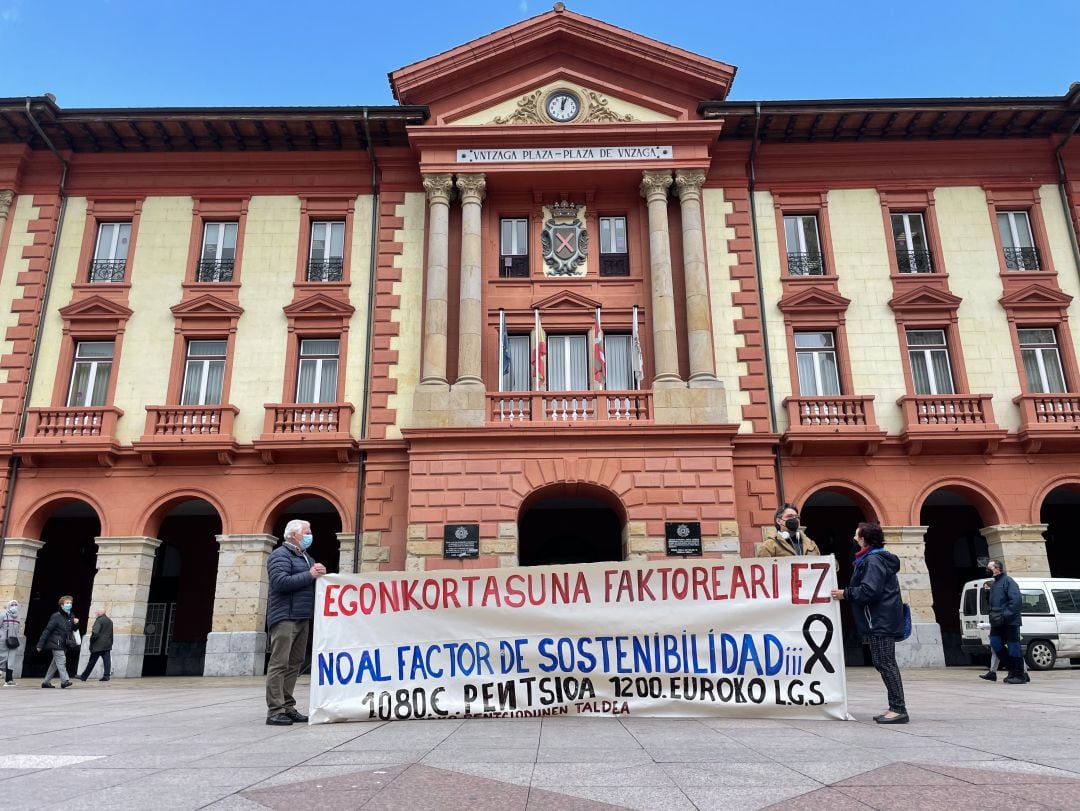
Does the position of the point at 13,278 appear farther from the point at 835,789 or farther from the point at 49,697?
the point at 835,789

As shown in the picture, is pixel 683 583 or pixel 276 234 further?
pixel 276 234

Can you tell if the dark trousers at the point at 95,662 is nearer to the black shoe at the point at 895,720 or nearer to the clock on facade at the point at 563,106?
the black shoe at the point at 895,720

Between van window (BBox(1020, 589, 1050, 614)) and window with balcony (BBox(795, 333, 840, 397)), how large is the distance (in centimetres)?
664

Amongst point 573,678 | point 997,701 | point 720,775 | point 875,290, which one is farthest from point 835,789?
point 875,290

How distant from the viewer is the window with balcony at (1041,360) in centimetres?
2119

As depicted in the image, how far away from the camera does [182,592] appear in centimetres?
2358

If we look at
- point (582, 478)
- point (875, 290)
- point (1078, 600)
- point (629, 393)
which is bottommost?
point (1078, 600)

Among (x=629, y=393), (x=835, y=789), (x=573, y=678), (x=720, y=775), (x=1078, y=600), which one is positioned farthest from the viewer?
(x=629, y=393)

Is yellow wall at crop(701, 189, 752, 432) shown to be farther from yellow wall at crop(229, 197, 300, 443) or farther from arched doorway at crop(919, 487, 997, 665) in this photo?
yellow wall at crop(229, 197, 300, 443)

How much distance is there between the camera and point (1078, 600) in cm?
1820

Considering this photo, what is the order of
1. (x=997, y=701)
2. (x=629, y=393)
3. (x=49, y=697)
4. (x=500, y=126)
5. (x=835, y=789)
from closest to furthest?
(x=835, y=789), (x=997, y=701), (x=49, y=697), (x=629, y=393), (x=500, y=126)

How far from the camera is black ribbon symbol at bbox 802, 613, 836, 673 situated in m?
8.40

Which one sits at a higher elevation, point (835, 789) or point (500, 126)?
point (500, 126)

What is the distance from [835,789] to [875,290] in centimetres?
Answer: 1971
